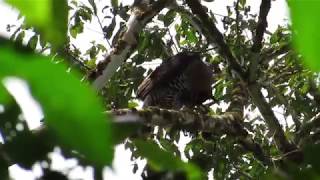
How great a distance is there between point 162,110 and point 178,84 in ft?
7.04

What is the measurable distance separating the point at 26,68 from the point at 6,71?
0.01 meters

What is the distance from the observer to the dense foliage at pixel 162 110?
7.1 inches

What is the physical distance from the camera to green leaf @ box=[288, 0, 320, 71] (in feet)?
0.59

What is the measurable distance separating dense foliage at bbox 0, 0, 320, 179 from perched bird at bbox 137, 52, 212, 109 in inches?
4.4

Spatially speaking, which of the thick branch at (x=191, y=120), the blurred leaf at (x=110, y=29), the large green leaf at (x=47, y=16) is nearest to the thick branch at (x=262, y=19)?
the thick branch at (x=191, y=120)

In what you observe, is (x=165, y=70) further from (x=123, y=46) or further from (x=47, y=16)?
(x=47, y=16)

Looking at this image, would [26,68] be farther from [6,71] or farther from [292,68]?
[292,68]

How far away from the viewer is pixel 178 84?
156 inches

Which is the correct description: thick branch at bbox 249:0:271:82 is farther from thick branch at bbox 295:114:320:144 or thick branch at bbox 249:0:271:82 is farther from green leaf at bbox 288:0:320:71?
green leaf at bbox 288:0:320:71

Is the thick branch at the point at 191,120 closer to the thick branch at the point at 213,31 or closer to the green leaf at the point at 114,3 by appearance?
the thick branch at the point at 213,31

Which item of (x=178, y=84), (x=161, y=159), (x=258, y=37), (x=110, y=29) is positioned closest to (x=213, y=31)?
(x=258, y=37)

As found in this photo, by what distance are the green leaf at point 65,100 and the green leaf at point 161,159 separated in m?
0.14

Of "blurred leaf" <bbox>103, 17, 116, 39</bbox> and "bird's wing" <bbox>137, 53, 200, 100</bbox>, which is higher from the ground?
"blurred leaf" <bbox>103, 17, 116, 39</bbox>

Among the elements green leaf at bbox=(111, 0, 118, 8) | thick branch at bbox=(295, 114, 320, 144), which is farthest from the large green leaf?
green leaf at bbox=(111, 0, 118, 8)
